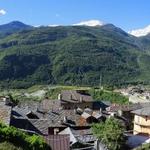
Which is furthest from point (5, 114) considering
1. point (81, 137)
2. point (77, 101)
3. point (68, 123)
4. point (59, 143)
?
point (77, 101)

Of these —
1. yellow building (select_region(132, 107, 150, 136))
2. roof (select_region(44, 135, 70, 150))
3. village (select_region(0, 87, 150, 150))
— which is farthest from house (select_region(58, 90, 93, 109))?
roof (select_region(44, 135, 70, 150))

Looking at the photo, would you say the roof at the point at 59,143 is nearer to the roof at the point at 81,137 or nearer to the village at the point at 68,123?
the village at the point at 68,123

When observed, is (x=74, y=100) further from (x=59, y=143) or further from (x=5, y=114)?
(x=59, y=143)

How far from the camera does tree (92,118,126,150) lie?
4697cm

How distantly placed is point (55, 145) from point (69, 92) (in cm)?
7192

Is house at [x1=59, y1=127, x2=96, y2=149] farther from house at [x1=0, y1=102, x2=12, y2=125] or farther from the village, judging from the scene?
house at [x1=0, y1=102, x2=12, y2=125]

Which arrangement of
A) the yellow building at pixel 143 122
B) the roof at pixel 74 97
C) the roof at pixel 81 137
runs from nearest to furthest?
the roof at pixel 81 137
the yellow building at pixel 143 122
the roof at pixel 74 97

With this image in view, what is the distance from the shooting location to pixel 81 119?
215ft

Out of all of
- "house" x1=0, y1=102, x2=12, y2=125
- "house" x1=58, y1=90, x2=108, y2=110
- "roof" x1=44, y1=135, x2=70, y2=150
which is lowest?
"house" x1=58, y1=90, x2=108, y2=110

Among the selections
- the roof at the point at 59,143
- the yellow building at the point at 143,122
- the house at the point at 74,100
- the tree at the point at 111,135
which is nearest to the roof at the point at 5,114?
the roof at the point at 59,143

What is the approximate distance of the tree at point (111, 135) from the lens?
46969 millimetres

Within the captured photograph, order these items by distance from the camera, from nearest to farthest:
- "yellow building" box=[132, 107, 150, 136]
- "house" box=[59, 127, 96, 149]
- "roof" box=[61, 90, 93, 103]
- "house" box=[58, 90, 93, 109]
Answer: "house" box=[59, 127, 96, 149] → "yellow building" box=[132, 107, 150, 136] → "house" box=[58, 90, 93, 109] → "roof" box=[61, 90, 93, 103]

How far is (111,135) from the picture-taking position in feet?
155

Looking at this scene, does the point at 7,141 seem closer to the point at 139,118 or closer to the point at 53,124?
the point at 53,124
